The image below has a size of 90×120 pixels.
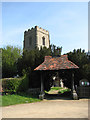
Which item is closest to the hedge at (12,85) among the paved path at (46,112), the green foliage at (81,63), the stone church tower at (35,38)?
the paved path at (46,112)

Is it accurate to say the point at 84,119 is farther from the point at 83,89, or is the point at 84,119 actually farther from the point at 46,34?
the point at 46,34

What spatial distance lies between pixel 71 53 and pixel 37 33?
89.1 ft

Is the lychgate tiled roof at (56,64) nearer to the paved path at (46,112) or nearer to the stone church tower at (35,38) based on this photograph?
the paved path at (46,112)

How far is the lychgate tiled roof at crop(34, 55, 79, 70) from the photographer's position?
11923 millimetres

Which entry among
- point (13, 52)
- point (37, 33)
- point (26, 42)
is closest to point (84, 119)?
point (13, 52)

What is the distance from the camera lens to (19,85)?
42.8 feet

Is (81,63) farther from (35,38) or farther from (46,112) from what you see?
(35,38)

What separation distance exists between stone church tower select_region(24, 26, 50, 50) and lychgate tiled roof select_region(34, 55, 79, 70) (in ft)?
87.4

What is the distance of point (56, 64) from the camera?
502 inches

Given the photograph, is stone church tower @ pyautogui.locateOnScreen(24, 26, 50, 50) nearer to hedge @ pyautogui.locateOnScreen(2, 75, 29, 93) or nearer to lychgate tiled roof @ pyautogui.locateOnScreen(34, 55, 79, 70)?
lychgate tiled roof @ pyautogui.locateOnScreen(34, 55, 79, 70)

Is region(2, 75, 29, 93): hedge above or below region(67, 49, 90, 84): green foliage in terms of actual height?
below

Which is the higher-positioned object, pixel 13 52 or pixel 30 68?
pixel 13 52

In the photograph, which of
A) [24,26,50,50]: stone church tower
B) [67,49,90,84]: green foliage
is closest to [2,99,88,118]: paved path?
[67,49,90,84]: green foliage

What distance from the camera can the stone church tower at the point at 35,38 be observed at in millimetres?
40631
